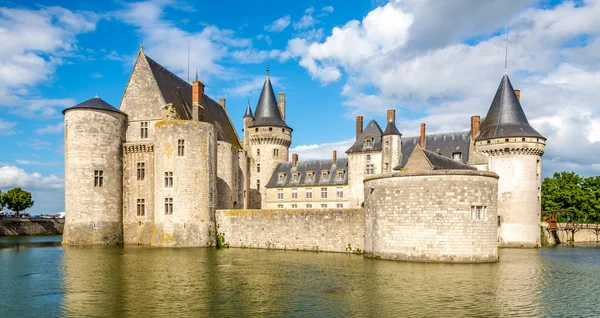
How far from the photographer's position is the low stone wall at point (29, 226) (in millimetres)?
52641

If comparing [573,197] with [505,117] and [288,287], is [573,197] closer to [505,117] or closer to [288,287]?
[505,117]

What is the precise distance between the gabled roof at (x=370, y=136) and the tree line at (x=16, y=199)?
1838 inches

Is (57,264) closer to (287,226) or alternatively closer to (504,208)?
(287,226)

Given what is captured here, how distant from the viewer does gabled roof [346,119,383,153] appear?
4253 centimetres

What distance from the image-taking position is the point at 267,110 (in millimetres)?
48438

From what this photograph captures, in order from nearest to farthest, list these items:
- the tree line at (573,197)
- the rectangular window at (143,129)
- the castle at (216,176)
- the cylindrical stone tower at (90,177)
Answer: the castle at (216,176), the cylindrical stone tower at (90,177), the rectangular window at (143,129), the tree line at (573,197)

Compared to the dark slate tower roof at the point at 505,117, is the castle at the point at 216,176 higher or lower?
lower

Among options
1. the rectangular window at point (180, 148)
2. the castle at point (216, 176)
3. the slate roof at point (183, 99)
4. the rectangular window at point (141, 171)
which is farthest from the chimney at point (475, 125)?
the rectangular window at point (141, 171)

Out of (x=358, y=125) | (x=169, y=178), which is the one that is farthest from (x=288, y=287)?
(x=358, y=125)

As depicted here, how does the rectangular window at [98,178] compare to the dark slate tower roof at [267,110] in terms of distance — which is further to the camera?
the dark slate tower roof at [267,110]

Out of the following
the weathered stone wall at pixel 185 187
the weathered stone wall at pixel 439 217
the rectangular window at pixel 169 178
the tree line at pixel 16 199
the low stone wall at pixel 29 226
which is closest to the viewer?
the weathered stone wall at pixel 439 217

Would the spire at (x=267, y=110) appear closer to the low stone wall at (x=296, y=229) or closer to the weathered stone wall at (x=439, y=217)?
the low stone wall at (x=296, y=229)

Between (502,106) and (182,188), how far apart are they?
25.9 meters

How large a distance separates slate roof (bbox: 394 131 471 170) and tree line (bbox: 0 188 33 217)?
5148cm
